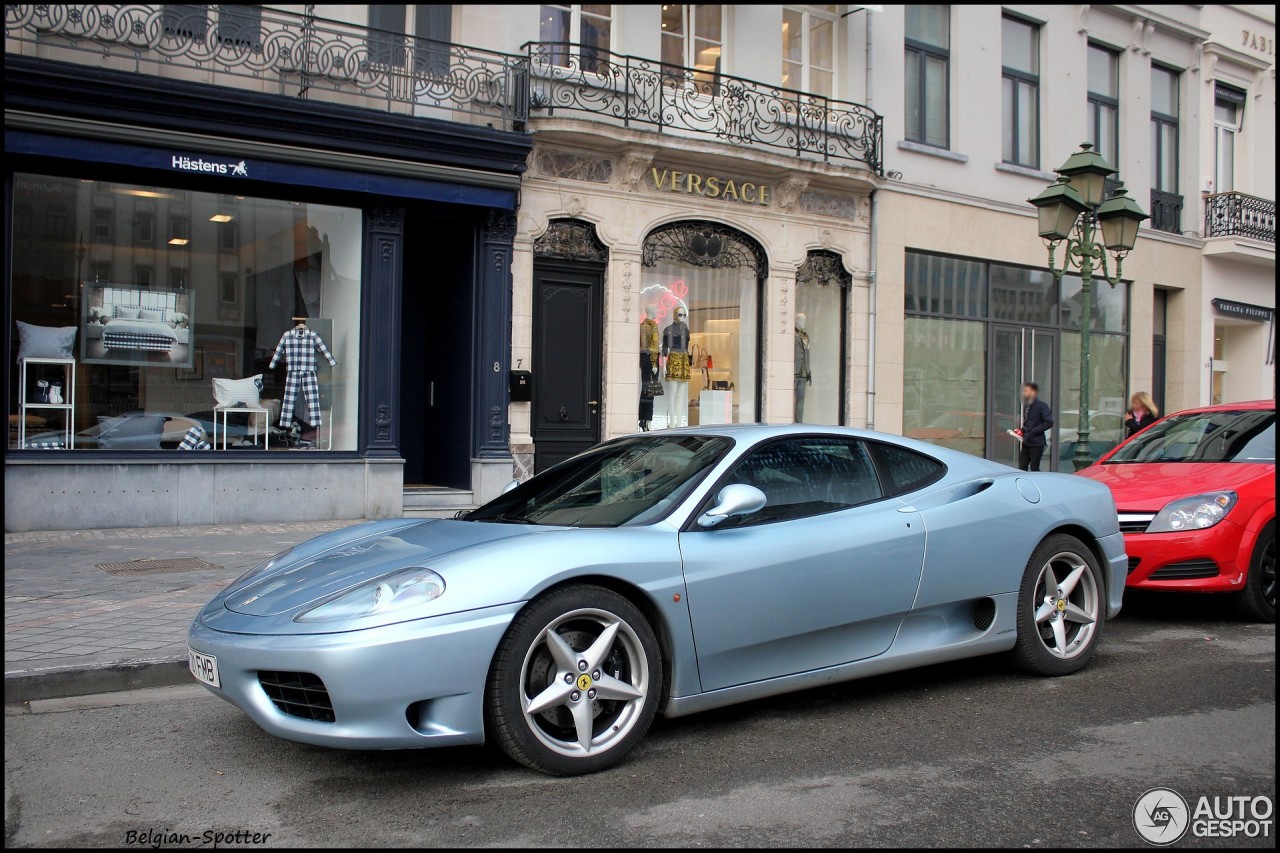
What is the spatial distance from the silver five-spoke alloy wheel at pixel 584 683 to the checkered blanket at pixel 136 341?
9.52 m

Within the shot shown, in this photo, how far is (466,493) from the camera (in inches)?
520

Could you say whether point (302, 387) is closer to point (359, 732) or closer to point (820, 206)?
point (820, 206)

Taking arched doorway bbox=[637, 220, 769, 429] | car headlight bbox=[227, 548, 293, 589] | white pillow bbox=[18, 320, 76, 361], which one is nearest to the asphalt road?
car headlight bbox=[227, 548, 293, 589]

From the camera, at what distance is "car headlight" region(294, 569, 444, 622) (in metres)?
3.93

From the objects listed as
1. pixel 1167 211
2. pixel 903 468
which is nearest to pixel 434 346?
pixel 903 468

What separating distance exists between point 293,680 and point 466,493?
933 cm

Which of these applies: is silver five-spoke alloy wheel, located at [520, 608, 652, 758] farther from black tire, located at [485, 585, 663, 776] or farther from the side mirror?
the side mirror

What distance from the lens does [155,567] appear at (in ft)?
29.6

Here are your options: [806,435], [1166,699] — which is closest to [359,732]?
[806,435]

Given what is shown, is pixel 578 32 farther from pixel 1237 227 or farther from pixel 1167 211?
pixel 1237 227

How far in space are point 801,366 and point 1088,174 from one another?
5584 mm

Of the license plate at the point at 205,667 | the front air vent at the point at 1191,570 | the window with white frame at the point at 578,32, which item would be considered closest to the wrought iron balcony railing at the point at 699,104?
the window with white frame at the point at 578,32

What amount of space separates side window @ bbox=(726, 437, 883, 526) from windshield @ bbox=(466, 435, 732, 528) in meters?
0.21

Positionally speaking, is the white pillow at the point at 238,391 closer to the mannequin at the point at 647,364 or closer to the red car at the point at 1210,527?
the mannequin at the point at 647,364
